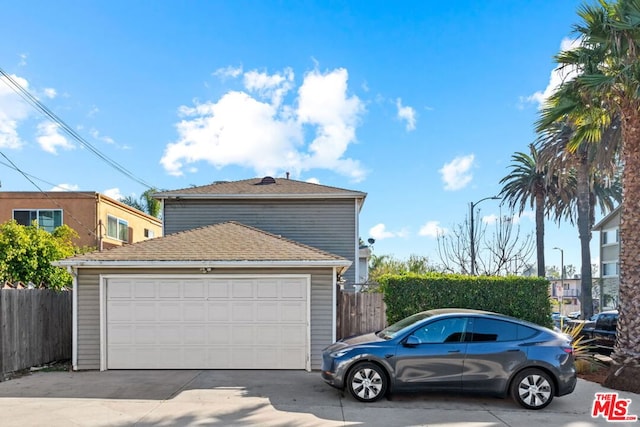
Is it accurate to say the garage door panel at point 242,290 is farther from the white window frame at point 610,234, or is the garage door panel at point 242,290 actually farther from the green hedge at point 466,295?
the white window frame at point 610,234

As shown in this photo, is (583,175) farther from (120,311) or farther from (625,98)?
(120,311)

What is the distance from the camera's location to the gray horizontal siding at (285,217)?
14086 mm

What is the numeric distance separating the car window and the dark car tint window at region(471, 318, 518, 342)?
201 millimetres

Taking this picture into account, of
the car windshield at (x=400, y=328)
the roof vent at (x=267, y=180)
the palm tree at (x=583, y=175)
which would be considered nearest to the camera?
the car windshield at (x=400, y=328)

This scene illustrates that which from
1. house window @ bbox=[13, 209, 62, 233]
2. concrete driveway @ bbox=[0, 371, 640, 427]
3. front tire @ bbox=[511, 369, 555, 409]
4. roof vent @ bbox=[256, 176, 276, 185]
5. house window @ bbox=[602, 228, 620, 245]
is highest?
roof vent @ bbox=[256, 176, 276, 185]

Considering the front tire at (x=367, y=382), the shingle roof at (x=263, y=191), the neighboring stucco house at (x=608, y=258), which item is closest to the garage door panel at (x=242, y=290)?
the front tire at (x=367, y=382)

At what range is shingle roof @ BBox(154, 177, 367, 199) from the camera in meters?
13.9

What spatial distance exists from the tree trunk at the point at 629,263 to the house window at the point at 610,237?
28.8m

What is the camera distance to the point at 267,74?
1388 cm

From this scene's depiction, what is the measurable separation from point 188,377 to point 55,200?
1512cm

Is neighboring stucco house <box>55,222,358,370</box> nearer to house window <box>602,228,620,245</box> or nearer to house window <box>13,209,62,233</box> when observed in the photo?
house window <box>13,209,62,233</box>

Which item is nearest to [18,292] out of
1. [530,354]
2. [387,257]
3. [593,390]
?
[530,354]

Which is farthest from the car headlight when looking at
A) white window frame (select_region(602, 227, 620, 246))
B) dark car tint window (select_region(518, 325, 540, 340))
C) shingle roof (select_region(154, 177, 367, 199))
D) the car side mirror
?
white window frame (select_region(602, 227, 620, 246))

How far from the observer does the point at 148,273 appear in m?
9.62
